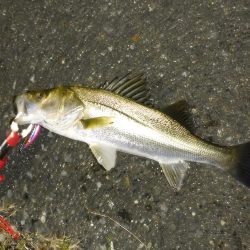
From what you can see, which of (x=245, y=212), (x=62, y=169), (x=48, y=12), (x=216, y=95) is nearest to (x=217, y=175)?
(x=245, y=212)

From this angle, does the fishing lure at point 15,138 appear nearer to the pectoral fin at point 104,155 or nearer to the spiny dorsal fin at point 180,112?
the pectoral fin at point 104,155

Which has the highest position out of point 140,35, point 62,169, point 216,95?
point 140,35

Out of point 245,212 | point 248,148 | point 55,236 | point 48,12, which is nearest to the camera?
point 248,148

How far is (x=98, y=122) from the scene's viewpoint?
3.26m

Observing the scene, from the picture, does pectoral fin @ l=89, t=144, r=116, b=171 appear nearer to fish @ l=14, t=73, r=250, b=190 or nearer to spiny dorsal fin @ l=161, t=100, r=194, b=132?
fish @ l=14, t=73, r=250, b=190

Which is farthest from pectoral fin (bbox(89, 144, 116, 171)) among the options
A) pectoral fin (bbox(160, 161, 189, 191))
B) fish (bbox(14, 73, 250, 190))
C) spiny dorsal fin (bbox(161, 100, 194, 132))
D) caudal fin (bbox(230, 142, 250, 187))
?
caudal fin (bbox(230, 142, 250, 187))

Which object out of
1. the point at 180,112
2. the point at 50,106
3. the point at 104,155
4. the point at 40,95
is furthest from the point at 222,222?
the point at 40,95

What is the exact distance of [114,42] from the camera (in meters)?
3.97

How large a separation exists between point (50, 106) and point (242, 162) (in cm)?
142

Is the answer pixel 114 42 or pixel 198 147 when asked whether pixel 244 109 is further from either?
pixel 114 42

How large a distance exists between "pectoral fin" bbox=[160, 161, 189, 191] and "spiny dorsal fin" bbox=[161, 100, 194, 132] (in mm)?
291

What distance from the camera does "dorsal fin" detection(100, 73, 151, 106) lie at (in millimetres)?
3393

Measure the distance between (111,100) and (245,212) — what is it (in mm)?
1318

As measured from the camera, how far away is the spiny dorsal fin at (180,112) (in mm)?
3377
